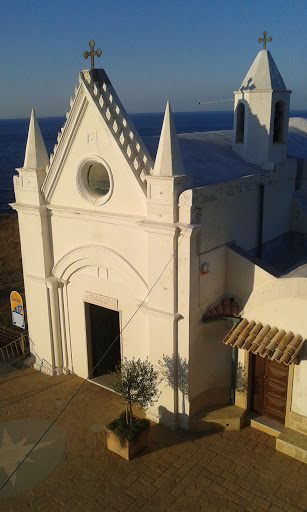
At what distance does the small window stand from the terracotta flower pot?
6.15 m

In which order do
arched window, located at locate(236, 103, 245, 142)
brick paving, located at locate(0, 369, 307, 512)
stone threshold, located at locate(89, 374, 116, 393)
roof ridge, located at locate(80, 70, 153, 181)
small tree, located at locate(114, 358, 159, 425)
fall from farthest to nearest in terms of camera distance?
arched window, located at locate(236, 103, 245, 142) → stone threshold, located at locate(89, 374, 116, 393) → roof ridge, located at locate(80, 70, 153, 181) → small tree, located at locate(114, 358, 159, 425) → brick paving, located at locate(0, 369, 307, 512)

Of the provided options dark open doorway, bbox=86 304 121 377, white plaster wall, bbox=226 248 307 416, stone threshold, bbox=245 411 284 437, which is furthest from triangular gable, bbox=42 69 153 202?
stone threshold, bbox=245 411 284 437

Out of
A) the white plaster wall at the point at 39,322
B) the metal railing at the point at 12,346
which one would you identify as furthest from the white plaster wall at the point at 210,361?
the metal railing at the point at 12,346

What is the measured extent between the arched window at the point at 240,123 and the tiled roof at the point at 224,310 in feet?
Result: 19.2

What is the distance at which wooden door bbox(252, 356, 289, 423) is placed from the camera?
11.8 metres

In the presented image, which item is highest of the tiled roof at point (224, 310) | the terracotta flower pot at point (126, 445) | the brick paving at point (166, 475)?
the tiled roof at point (224, 310)

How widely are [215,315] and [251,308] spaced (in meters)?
0.91

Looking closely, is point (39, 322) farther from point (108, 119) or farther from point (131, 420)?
point (108, 119)

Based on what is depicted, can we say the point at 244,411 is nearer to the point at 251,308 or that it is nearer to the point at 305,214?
the point at 251,308

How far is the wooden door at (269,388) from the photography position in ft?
38.8

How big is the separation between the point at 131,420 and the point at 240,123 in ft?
31.7

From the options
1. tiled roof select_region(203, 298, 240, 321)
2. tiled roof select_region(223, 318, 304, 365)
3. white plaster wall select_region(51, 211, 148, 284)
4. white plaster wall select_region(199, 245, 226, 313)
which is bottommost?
tiled roof select_region(223, 318, 304, 365)

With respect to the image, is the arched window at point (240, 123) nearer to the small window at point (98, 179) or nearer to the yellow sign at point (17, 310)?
the small window at point (98, 179)

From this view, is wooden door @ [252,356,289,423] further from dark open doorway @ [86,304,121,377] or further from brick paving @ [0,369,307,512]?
dark open doorway @ [86,304,121,377]
